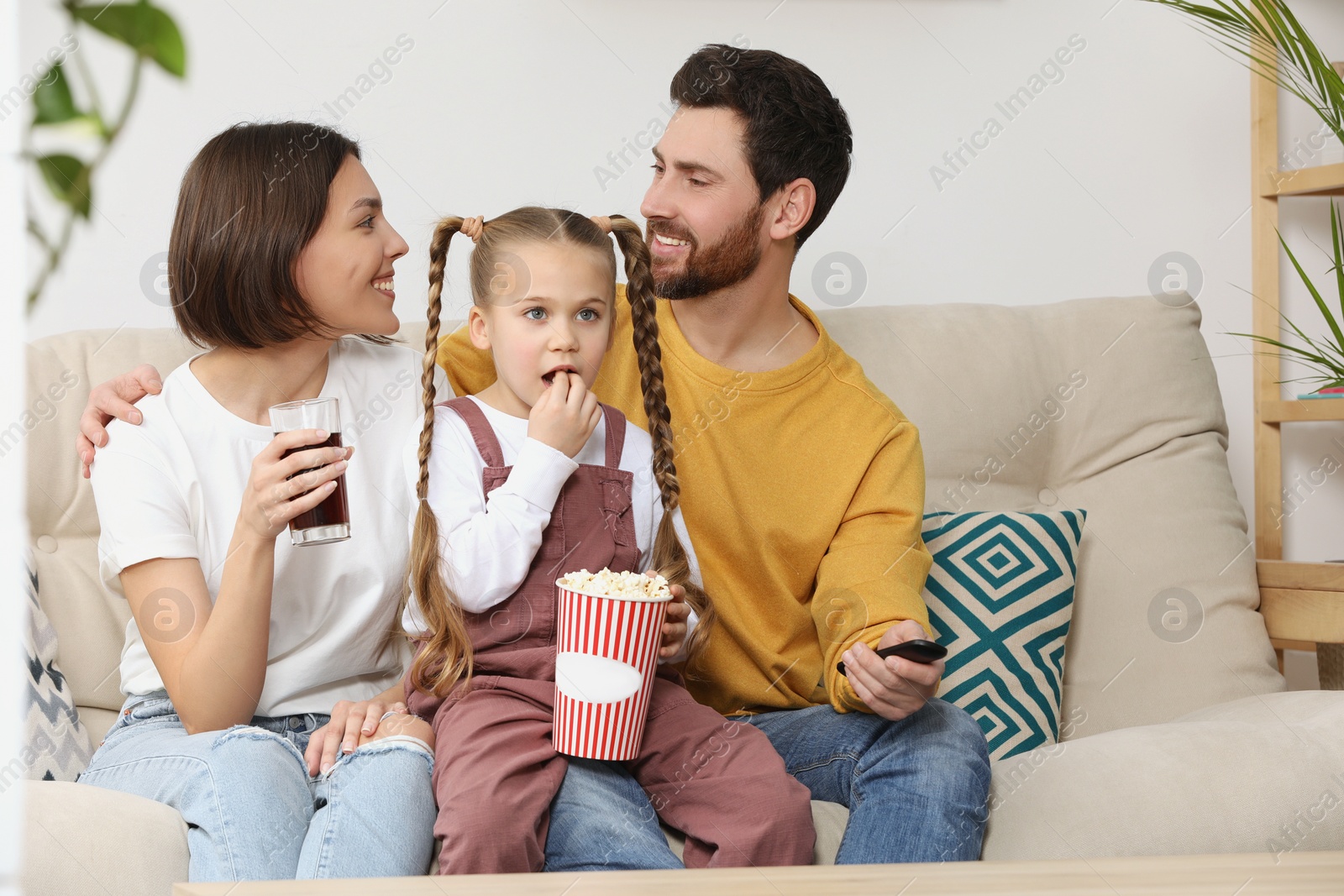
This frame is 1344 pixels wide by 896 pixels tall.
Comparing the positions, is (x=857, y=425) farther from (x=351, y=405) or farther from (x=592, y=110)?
(x=592, y=110)

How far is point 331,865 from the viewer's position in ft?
3.56

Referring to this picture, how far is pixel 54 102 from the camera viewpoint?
19.8 inches

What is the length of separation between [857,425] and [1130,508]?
0.54 m

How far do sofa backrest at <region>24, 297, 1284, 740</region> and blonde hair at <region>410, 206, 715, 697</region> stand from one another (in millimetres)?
372

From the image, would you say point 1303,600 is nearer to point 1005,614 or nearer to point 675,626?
point 1005,614

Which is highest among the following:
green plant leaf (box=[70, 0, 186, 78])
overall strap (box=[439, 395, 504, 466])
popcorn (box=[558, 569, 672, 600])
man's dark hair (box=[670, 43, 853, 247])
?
man's dark hair (box=[670, 43, 853, 247])

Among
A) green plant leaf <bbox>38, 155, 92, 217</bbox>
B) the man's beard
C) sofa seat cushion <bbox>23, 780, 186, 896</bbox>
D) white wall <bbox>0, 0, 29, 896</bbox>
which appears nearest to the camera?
A: green plant leaf <bbox>38, 155, 92, 217</bbox>

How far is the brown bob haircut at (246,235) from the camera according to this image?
1339 millimetres

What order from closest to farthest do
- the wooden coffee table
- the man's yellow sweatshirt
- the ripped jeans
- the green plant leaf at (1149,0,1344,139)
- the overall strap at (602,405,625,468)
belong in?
the wooden coffee table < the ripped jeans < the overall strap at (602,405,625,468) < the man's yellow sweatshirt < the green plant leaf at (1149,0,1344,139)

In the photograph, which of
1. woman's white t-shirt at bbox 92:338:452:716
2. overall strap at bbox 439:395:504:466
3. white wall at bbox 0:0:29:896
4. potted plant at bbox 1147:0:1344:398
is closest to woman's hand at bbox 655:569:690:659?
overall strap at bbox 439:395:504:466

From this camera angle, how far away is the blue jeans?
45.6 inches

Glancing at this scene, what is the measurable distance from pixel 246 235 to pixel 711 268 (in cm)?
68

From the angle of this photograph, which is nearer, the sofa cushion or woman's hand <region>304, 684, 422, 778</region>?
woman's hand <region>304, 684, 422, 778</region>

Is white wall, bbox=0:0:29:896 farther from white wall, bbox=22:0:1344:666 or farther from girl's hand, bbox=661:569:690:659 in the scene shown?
girl's hand, bbox=661:569:690:659
